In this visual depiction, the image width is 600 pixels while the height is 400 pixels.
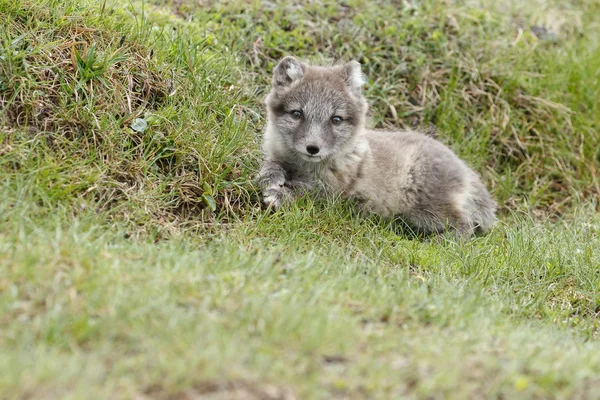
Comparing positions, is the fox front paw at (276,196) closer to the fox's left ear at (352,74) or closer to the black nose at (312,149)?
the black nose at (312,149)

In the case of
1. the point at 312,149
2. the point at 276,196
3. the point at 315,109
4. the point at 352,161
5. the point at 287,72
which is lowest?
the point at 276,196

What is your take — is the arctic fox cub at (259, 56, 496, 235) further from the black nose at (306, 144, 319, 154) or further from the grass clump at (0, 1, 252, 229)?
the grass clump at (0, 1, 252, 229)

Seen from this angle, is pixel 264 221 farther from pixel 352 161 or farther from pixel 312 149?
pixel 352 161

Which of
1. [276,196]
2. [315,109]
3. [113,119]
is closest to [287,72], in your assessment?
[315,109]

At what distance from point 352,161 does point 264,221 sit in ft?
3.40

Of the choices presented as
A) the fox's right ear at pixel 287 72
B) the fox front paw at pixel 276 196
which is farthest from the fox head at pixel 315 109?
the fox front paw at pixel 276 196

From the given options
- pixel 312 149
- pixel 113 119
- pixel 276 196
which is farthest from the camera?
pixel 312 149

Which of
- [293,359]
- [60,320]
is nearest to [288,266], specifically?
[293,359]

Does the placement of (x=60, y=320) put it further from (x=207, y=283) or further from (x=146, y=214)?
(x=146, y=214)

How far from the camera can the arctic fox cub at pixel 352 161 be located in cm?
595

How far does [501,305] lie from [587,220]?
2.76 meters

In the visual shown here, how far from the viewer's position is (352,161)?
6156mm

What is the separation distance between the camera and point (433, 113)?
7.73 m

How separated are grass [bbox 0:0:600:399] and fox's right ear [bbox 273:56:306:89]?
1.50ft
